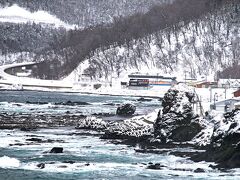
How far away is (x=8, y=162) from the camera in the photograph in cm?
4291

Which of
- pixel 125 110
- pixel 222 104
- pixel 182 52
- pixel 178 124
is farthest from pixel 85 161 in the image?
pixel 182 52

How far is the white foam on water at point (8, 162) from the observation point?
138 feet

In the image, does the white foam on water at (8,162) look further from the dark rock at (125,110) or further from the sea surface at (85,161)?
the dark rock at (125,110)

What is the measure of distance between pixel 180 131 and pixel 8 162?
16414 mm

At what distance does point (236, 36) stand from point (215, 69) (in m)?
19.8

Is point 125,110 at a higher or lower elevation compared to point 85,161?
higher

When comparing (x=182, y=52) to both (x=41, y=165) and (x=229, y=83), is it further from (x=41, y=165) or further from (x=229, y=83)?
(x=41, y=165)

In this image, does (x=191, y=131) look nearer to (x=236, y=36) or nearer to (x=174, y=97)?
(x=174, y=97)

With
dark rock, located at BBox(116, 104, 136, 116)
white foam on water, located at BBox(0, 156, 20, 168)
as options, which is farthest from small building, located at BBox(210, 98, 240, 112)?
white foam on water, located at BBox(0, 156, 20, 168)

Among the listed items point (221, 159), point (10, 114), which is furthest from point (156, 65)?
point (221, 159)

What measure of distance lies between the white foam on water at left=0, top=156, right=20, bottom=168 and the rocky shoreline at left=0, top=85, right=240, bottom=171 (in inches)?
343

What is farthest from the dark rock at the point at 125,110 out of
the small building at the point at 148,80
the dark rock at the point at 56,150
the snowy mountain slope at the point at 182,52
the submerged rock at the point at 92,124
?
the snowy mountain slope at the point at 182,52

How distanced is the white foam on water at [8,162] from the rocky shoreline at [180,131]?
28.6 feet

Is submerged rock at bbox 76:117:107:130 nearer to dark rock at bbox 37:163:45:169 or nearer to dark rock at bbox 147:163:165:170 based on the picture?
dark rock at bbox 147:163:165:170
